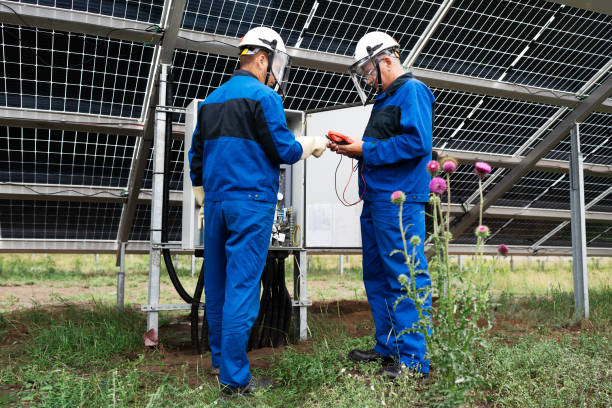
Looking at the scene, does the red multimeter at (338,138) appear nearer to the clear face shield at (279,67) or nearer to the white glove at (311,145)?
the white glove at (311,145)

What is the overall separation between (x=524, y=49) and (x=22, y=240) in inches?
297

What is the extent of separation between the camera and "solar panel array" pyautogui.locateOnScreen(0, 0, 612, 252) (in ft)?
17.8

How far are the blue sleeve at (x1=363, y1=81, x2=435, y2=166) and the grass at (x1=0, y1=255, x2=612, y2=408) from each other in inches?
41.9

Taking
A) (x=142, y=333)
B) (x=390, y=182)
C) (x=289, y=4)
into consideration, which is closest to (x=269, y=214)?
(x=390, y=182)

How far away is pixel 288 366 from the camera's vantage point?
11.1 ft

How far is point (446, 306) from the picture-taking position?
248cm

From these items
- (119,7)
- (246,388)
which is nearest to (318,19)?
(119,7)

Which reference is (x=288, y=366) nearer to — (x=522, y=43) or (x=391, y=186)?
(x=391, y=186)

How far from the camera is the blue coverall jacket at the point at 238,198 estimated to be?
3.02m

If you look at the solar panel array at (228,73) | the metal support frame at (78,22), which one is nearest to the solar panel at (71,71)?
the solar panel array at (228,73)

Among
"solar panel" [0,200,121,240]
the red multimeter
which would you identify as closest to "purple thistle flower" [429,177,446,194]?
the red multimeter

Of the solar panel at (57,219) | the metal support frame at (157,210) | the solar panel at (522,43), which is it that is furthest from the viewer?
the solar panel at (57,219)

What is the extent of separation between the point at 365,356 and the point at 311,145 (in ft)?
5.07

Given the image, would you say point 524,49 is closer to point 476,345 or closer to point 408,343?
point 476,345
